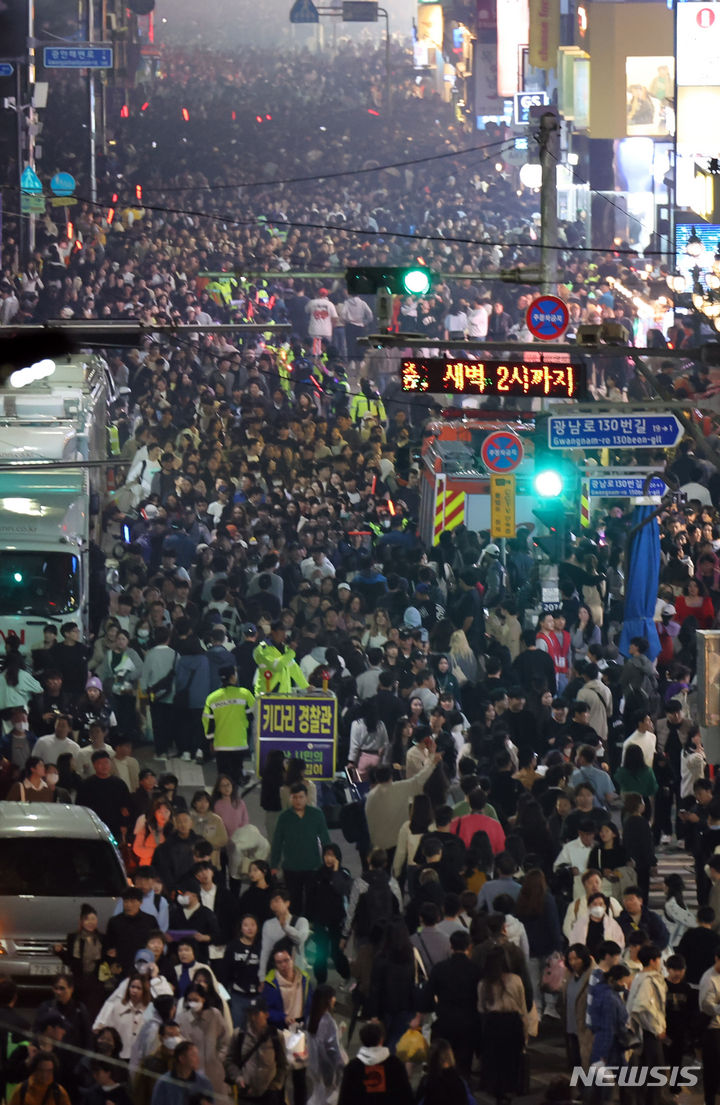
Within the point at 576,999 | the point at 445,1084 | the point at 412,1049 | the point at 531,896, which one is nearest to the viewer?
the point at 445,1084

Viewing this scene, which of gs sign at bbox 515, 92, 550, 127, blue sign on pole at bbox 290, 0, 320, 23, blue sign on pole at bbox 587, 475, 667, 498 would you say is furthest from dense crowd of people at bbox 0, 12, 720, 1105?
blue sign on pole at bbox 290, 0, 320, 23

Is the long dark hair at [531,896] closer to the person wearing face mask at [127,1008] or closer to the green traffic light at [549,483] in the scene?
the person wearing face mask at [127,1008]

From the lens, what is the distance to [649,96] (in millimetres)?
76625

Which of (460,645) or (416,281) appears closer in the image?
(460,645)

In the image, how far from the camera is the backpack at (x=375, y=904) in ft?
46.1

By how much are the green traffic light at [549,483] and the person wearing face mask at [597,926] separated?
11.3 metres

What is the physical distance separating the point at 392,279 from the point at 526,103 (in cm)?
6305

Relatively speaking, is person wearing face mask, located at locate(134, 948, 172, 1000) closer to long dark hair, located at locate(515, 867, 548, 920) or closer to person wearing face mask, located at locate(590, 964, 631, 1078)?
person wearing face mask, located at locate(590, 964, 631, 1078)

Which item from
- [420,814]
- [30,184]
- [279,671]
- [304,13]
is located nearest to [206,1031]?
Answer: [420,814]

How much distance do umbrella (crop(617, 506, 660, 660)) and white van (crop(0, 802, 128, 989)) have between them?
8.38 m

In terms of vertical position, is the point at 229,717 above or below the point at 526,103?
below

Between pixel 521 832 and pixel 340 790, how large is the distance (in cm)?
298

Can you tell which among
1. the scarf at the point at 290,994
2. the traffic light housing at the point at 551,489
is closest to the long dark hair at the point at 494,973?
the scarf at the point at 290,994

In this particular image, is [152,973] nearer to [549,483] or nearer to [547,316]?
[547,316]
